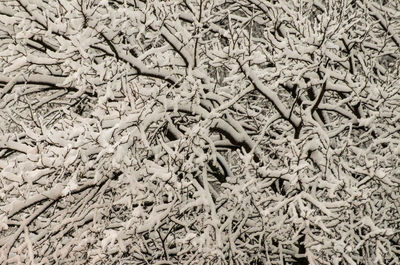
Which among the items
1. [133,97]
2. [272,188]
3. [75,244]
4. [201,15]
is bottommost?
[75,244]

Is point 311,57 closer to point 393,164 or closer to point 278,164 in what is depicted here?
point 278,164

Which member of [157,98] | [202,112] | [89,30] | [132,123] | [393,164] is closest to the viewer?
[89,30]

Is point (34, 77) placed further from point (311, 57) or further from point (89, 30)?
point (311, 57)

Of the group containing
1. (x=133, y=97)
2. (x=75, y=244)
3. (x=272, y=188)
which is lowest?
(x=75, y=244)

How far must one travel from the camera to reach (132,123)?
3.15m

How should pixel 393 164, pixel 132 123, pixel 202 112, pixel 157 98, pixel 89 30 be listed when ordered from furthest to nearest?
pixel 393 164 → pixel 202 112 → pixel 157 98 → pixel 132 123 → pixel 89 30

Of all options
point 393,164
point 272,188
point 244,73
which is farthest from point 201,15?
A: point 393,164

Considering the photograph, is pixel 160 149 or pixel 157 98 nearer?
pixel 157 98

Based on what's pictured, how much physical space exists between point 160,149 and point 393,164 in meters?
2.31

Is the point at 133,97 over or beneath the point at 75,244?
over


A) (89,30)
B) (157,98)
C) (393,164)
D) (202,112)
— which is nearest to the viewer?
(89,30)

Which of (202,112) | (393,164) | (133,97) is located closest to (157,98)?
(133,97)

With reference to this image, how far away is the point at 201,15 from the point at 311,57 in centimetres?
107

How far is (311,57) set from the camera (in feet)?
12.3
